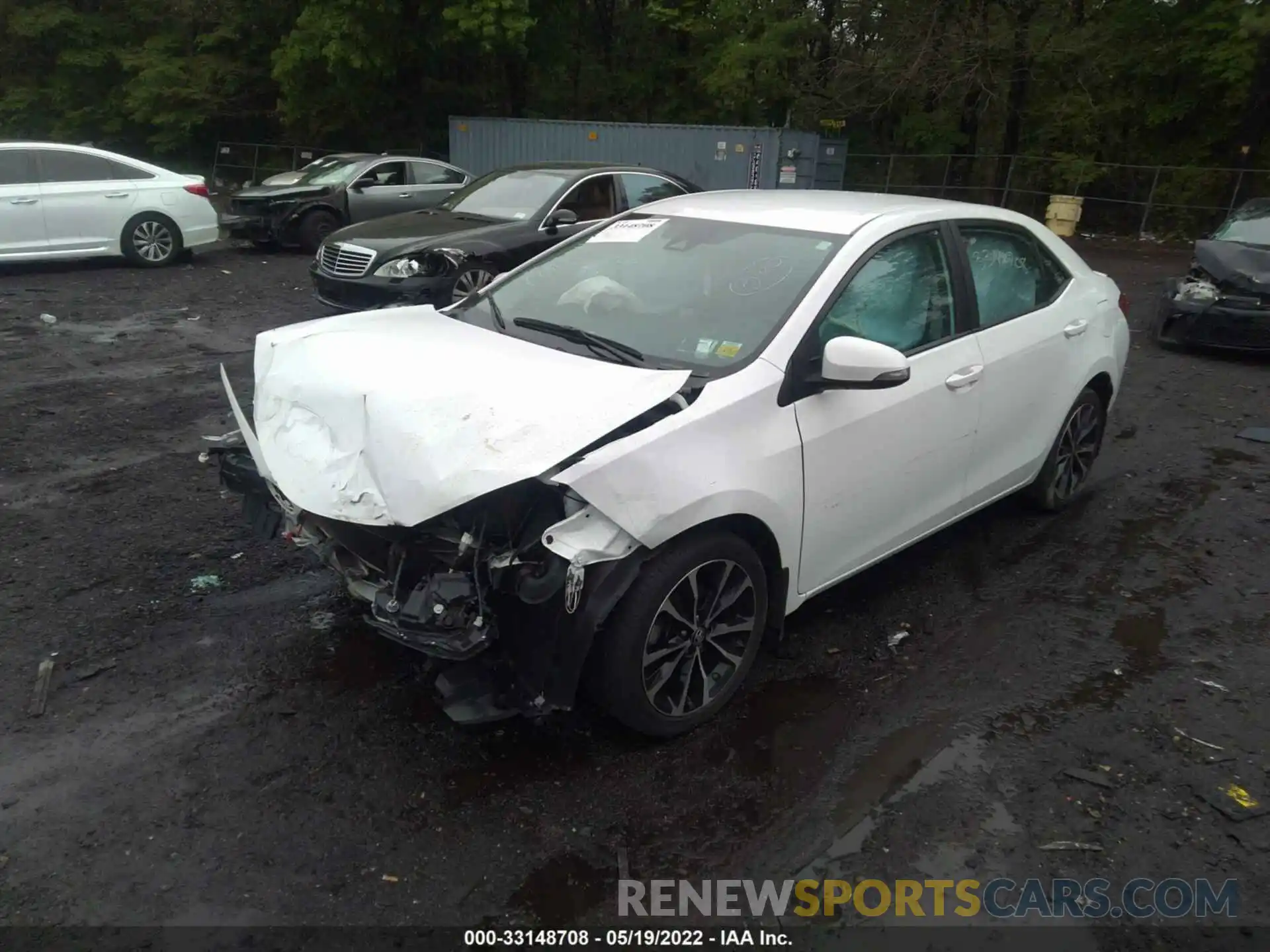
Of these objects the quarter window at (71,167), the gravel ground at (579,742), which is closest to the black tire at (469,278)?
the gravel ground at (579,742)

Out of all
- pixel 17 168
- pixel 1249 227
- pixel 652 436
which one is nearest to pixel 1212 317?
pixel 1249 227

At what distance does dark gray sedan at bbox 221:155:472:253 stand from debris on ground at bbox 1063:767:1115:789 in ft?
43.4

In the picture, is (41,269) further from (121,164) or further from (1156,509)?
(1156,509)

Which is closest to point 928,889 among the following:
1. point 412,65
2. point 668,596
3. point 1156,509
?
point 668,596

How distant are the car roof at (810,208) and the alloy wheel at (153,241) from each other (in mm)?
10106

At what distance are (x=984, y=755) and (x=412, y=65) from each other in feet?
82.2

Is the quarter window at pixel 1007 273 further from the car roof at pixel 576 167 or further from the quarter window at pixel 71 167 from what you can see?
the quarter window at pixel 71 167

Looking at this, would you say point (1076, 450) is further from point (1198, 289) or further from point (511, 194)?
point (511, 194)

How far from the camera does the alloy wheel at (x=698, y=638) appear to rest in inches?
132

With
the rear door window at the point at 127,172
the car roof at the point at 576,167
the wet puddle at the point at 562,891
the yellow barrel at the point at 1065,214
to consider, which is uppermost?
the car roof at the point at 576,167

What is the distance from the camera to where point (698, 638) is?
347 centimetres

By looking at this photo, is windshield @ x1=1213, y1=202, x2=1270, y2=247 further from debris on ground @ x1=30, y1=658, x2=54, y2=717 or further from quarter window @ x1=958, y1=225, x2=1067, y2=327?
debris on ground @ x1=30, y1=658, x2=54, y2=717

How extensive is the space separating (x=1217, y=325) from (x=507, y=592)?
8946 mm

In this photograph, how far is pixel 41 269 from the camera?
41.0 feet
